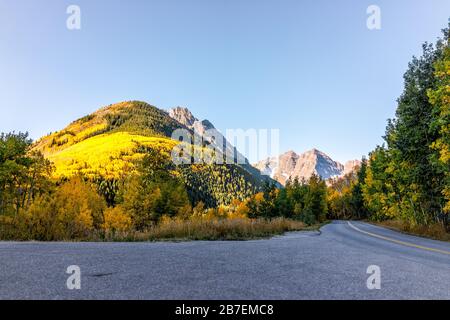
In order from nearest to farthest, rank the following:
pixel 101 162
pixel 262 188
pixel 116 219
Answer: pixel 116 219, pixel 262 188, pixel 101 162

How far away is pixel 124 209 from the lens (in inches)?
1377

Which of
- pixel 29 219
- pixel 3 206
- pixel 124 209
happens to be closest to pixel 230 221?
pixel 29 219

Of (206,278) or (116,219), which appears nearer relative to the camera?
(206,278)

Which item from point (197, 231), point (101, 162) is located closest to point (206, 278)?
point (197, 231)

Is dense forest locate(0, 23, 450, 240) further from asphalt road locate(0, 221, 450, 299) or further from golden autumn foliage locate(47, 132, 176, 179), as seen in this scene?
golden autumn foliage locate(47, 132, 176, 179)

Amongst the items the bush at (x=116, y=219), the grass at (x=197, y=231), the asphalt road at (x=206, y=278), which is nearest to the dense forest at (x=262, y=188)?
the bush at (x=116, y=219)

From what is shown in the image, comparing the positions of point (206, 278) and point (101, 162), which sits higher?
point (101, 162)

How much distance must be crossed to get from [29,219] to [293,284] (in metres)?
12.1

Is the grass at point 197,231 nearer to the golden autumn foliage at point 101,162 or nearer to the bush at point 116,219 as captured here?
the bush at point 116,219

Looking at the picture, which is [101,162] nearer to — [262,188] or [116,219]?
[116,219]

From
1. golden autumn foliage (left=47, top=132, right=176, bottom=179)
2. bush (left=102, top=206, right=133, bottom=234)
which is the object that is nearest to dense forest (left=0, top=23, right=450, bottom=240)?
bush (left=102, top=206, right=133, bottom=234)

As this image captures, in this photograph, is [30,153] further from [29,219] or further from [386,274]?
[386,274]

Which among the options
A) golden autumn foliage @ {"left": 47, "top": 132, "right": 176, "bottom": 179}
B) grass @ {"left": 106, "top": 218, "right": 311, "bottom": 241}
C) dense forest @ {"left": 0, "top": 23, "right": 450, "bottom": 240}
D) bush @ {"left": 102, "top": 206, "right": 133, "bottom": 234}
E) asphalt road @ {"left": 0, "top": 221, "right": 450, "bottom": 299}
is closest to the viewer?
asphalt road @ {"left": 0, "top": 221, "right": 450, "bottom": 299}

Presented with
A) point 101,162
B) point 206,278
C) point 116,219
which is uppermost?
point 101,162
